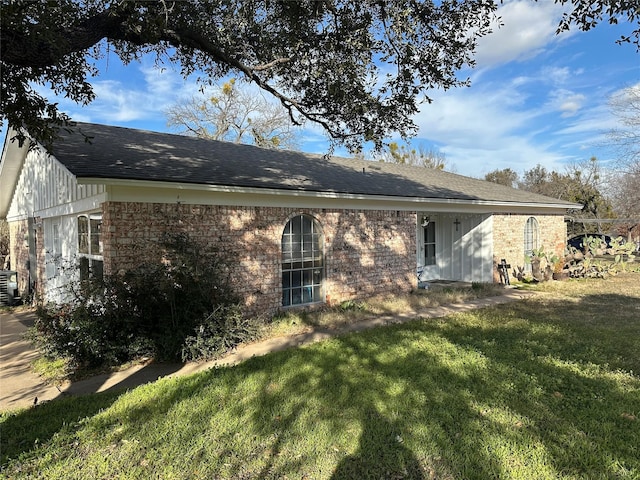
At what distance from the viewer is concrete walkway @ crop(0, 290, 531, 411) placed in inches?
202

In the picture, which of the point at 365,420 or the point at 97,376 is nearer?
the point at 365,420

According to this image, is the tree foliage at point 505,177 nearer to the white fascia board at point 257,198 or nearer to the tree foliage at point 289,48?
the white fascia board at point 257,198

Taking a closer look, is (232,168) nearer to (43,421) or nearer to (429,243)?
(43,421)

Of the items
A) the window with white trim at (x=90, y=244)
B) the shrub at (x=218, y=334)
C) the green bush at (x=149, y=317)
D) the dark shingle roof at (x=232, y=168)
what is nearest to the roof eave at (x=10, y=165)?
the dark shingle roof at (x=232, y=168)

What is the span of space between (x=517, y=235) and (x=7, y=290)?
17.2 m

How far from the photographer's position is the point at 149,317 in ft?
21.2

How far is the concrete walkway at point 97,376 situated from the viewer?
16.8 ft

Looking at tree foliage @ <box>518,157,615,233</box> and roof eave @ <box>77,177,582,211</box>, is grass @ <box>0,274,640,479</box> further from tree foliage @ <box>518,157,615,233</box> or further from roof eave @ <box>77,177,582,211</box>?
tree foliage @ <box>518,157,615,233</box>

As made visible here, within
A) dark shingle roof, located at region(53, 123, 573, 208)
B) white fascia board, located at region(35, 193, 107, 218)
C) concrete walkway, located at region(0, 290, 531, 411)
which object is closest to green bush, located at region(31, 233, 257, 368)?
concrete walkway, located at region(0, 290, 531, 411)

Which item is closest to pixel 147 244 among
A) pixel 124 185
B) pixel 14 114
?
pixel 124 185

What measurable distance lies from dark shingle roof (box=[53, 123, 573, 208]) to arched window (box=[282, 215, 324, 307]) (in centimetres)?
102

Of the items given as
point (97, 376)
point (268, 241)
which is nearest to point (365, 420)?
point (97, 376)

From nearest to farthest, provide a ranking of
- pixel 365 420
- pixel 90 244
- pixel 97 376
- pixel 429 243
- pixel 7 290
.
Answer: pixel 365 420, pixel 97 376, pixel 90 244, pixel 7 290, pixel 429 243

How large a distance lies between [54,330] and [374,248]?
7.45 m
